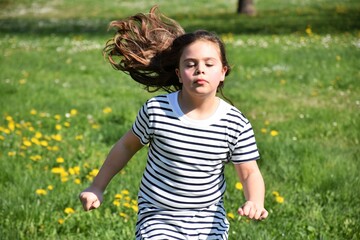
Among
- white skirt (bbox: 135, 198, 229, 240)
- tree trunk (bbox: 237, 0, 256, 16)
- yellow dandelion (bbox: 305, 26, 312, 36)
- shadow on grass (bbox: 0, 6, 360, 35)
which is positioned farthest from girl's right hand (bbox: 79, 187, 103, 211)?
tree trunk (bbox: 237, 0, 256, 16)

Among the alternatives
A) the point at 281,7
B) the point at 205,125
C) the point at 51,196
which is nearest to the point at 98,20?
the point at 281,7

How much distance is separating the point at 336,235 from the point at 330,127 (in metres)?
2.73

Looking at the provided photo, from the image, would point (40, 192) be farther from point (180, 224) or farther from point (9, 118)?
point (9, 118)

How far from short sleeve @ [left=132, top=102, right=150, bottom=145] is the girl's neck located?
0.58ft

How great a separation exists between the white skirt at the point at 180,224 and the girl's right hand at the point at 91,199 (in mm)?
218

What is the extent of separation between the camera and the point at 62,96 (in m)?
7.75

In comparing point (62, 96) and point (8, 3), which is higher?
point (62, 96)

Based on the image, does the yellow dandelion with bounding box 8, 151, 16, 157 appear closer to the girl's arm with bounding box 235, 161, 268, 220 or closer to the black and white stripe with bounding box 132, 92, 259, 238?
the black and white stripe with bounding box 132, 92, 259, 238

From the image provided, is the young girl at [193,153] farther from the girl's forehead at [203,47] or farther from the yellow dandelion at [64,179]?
the yellow dandelion at [64,179]

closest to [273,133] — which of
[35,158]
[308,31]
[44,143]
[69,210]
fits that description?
[44,143]

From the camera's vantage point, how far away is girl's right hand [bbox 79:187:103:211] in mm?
2752

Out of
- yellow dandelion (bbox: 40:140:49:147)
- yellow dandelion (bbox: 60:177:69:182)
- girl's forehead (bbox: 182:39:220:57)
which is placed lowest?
yellow dandelion (bbox: 40:140:49:147)

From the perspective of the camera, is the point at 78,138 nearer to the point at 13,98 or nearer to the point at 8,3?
the point at 13,98

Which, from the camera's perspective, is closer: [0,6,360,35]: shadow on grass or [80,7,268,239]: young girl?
→ [80,7,268,239]: young girl
